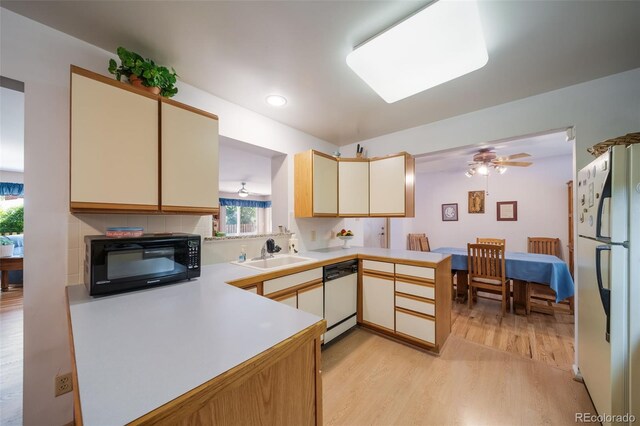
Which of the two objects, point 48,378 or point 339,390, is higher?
point 48,378

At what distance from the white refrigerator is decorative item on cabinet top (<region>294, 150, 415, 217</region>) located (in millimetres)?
1426

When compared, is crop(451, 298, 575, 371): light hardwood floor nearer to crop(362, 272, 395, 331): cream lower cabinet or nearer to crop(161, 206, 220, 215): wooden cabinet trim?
crop(362, 272, 395, 331): cream lower cabinet

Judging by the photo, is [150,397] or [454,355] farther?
[454,355]

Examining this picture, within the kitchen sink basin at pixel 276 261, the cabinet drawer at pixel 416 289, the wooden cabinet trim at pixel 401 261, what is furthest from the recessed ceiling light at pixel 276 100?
the cabinet drawer at pixel 416 289

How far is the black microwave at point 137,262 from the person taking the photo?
113cm

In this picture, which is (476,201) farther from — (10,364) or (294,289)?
(10,364)

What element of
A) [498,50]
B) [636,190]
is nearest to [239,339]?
[636,190]

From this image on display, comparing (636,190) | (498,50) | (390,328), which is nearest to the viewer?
(636,190)

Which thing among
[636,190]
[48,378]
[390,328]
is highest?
[636,190]

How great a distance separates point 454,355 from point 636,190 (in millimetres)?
1738

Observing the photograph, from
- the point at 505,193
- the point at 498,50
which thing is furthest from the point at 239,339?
the point at 505,193

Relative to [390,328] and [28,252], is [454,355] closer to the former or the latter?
[390,328]

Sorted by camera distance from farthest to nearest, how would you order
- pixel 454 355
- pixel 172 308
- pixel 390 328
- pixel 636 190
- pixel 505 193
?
pixel 505 193, pixel 390 328, pixel 454 355, pixel 636 190, pixel 172 308

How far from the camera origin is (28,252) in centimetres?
126
